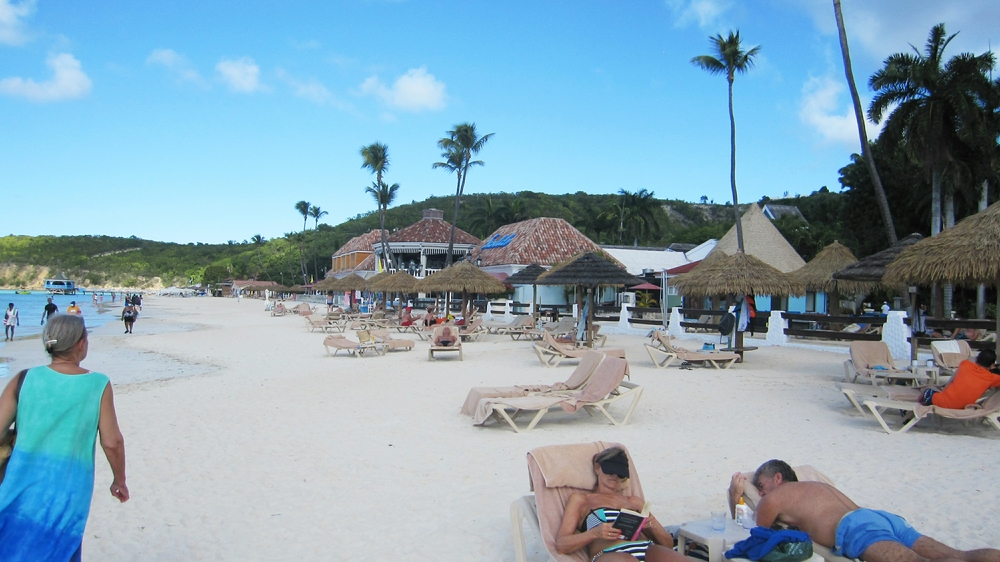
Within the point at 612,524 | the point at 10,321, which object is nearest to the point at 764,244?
the point at 612,524

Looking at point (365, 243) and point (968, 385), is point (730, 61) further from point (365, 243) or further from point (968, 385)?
point (365, 243)

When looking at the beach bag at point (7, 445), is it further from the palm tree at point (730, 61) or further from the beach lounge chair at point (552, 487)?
the palm tree at point (730, 61)

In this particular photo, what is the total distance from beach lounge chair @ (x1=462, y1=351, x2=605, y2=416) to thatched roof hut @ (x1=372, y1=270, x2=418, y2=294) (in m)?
16.2

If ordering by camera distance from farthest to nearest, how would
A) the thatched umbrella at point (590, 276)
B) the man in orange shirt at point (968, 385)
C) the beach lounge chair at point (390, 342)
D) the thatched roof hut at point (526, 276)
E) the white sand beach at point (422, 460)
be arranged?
1. the thatched roof hut at point (526, 276)
2. the beach lounge chair at point (390, 342)
3. the thatched umbrella at point (590, 276)
4. the man in orange shirt at point (968, 385)
5. the white sand beach at point (422, 460)

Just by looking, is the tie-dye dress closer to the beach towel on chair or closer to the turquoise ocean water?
the beach towel on chair

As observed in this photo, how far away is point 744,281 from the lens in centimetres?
1315

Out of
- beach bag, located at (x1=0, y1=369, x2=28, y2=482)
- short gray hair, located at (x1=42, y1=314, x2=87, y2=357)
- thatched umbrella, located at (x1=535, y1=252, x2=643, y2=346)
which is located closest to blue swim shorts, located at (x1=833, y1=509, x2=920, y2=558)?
short gray hair, located at (x1=42, y1=314, x2=87, y2=357)

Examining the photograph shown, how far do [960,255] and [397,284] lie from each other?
1922 centimetres

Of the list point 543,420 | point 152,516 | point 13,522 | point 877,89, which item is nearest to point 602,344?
point 543,420

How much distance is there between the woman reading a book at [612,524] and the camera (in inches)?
113

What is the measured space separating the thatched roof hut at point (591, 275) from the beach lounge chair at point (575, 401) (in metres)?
6.74

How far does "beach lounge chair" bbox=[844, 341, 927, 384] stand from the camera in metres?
8.90

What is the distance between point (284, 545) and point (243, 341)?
16.3m

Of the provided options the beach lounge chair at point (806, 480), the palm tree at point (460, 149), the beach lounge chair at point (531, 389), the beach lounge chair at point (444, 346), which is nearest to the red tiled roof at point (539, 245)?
the palm tree at point (460, 149)
